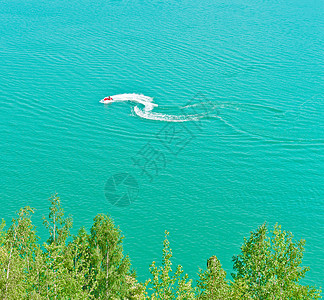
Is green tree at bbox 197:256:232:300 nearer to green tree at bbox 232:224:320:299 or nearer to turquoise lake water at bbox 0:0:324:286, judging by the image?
green tree at bbox 232:224:320:299

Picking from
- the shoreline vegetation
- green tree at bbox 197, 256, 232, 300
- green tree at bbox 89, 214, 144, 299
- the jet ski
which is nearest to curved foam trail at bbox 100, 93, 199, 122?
the jet ski

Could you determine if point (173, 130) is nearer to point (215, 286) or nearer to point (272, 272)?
point (272, 272)

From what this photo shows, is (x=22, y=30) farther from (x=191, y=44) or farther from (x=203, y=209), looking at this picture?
(x=203, y=209)

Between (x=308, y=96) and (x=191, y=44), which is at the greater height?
(x=191, y=44)

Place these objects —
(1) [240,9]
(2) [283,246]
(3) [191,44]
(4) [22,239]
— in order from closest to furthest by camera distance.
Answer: (2) [283,246] < (4) [22,239] < (3) [191,44] < (1) [240,9]

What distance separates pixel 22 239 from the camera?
38812 millimetres

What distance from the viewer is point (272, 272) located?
3500 cm

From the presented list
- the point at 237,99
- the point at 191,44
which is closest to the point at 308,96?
the point at 237,99

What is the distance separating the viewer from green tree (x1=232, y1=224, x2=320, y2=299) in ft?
108

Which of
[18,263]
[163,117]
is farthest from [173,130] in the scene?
[18,263]

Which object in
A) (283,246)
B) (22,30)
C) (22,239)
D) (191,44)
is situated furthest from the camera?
(22,30)

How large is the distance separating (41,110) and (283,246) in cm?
5270

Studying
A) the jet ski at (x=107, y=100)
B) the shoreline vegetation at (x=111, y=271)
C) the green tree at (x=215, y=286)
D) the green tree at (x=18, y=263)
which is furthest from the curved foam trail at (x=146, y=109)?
the green tree at (x=215, y=286)

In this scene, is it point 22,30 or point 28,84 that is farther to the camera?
point 22,30
